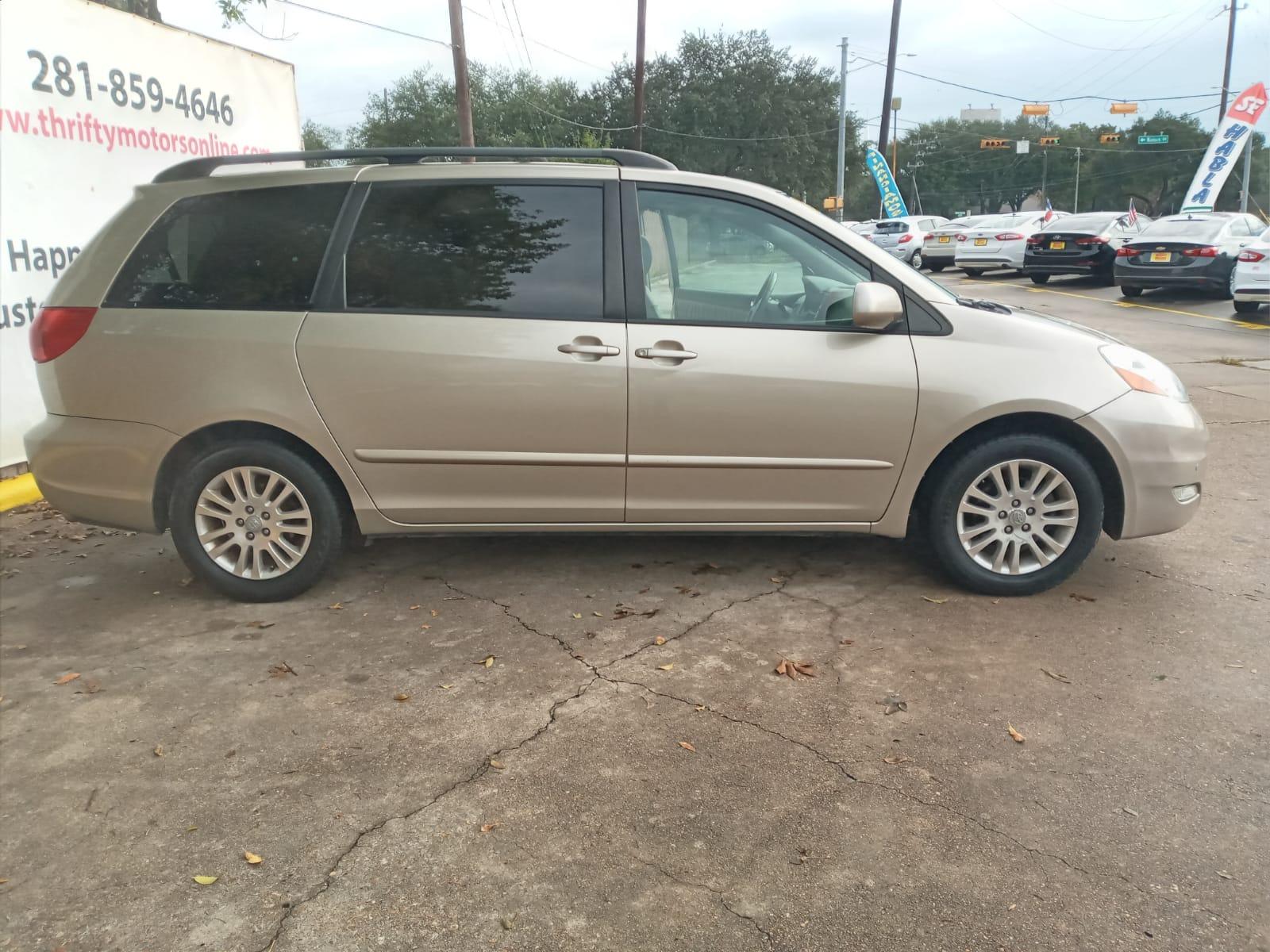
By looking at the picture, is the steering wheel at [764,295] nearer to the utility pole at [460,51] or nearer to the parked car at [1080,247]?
the utility pole at [460,51]

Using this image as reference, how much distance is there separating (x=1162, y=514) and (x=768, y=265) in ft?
6.54

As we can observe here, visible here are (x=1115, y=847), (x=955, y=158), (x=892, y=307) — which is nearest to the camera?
(x=1115, y=847)

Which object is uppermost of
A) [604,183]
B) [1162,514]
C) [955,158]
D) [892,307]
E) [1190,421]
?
[955,158]

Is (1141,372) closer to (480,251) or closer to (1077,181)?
(480,251)

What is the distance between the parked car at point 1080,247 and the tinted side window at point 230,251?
19.1 m

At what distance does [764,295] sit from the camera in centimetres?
415

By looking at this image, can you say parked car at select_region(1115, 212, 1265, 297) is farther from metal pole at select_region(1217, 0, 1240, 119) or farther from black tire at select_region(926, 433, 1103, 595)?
metal pole at select_region(1217, 0, 1240, 119)

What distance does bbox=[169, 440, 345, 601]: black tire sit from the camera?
4.11 meters

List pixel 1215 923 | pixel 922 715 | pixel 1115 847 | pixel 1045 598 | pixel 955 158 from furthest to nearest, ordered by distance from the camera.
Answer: pixel 955 158 → pixel 1045 598 → pixel 922 715 → pixel 1115 847 → pixel 1215 923

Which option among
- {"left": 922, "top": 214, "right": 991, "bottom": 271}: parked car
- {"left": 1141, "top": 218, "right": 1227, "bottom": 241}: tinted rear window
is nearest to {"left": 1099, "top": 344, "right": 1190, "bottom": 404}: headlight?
{"left": 1141, "top": 218, "right": 1227, "bottom": 241}: tinted rear window

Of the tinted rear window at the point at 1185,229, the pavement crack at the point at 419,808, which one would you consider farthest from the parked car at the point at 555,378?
the tinted rear window at the point at 1185,229

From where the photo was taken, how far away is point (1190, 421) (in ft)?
13.7

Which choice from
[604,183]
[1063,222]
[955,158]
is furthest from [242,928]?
[955,158]

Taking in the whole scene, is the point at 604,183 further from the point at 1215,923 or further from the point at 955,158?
the point at 955,158
